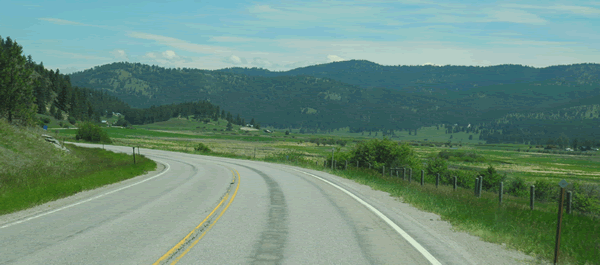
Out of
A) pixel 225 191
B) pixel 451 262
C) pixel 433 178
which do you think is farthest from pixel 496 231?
pixel 433 178

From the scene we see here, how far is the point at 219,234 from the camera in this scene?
1008 cm

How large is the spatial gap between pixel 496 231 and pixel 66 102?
169 meters

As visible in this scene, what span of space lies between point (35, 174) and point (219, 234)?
53.6 feet

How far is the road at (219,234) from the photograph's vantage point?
26.3 ft

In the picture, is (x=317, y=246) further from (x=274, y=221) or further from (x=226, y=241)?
(x=274, y=221)

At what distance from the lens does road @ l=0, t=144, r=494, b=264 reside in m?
8.02

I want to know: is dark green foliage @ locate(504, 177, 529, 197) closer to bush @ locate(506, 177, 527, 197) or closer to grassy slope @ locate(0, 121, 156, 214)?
bush @ locate(506, 177, 527, 197)

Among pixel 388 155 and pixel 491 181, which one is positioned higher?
pixel 388 155

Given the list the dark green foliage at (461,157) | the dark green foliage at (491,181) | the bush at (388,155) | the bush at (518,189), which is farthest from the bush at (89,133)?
the dark green foliage at (461,157)

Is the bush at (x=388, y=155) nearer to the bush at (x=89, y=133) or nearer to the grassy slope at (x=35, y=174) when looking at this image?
the grassy slope at (x=35, y=174)

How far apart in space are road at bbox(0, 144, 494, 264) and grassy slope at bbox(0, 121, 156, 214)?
1575 mm

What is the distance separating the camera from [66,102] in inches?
6078

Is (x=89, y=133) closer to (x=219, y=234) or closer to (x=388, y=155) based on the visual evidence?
(x=388, y=155)

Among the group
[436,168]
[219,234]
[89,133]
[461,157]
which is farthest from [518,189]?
[89,133]
